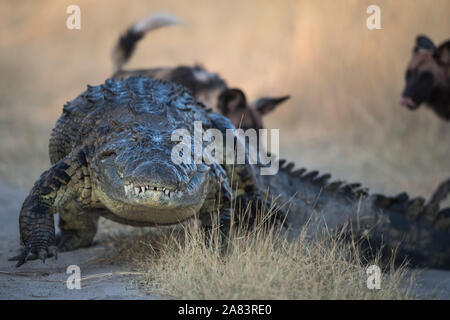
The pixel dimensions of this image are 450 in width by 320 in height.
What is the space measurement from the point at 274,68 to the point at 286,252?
12009 millimetres

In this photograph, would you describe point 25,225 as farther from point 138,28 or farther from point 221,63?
point 221,63

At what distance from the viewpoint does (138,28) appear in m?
9.55

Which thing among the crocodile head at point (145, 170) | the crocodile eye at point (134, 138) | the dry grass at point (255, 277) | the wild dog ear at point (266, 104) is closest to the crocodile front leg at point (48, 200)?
the crocodile head at point (145, 170)

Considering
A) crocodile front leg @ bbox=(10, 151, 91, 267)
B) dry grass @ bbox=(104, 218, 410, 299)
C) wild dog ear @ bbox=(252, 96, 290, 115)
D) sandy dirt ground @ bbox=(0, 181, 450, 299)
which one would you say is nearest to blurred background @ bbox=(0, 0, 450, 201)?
wild dog ear @ bbox=(252, 96, 290, 115)

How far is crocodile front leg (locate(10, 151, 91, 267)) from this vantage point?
404cm

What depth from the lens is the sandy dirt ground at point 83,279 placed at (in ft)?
11.2

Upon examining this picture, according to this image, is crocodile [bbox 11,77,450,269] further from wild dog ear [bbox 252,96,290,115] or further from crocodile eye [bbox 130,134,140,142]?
wild dog ear [bbox 252,96,290,115]

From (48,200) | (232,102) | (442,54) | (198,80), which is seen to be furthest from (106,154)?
(442,54)

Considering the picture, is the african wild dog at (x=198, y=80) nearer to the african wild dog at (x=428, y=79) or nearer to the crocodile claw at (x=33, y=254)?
the african wild dog at (x=428, y=79)

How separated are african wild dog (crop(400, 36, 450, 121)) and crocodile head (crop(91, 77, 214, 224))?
4771 mm

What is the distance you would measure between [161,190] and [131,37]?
6598 mm

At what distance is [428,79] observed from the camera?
26.8ft

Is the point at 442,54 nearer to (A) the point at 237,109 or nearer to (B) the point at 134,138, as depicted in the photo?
(A) the point at 237,109
